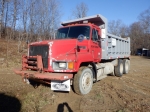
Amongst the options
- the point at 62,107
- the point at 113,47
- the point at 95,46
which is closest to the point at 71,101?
the point at 62,107

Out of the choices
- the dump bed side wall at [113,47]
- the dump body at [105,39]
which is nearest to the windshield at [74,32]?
the dump body at [105,39]

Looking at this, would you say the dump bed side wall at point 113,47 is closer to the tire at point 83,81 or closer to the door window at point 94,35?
the door window at point 94,35

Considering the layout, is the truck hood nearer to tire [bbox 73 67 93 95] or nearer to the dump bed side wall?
tire [bbox 73 67 93 95]

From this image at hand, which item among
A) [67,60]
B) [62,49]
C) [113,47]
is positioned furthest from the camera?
[113,47]

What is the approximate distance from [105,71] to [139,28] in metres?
67.4

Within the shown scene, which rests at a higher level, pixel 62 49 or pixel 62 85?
pixel 62 49

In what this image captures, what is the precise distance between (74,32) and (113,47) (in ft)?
10.8

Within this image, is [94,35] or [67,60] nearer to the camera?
[67,60]

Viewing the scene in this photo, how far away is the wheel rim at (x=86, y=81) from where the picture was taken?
6.17 meters

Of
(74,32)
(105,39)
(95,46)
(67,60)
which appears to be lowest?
(67,60)

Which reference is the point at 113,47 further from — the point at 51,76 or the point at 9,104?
the point at 9,104

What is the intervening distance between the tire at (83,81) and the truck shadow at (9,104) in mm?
1983

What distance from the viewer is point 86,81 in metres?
6.33

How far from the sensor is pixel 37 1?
2686 cm
